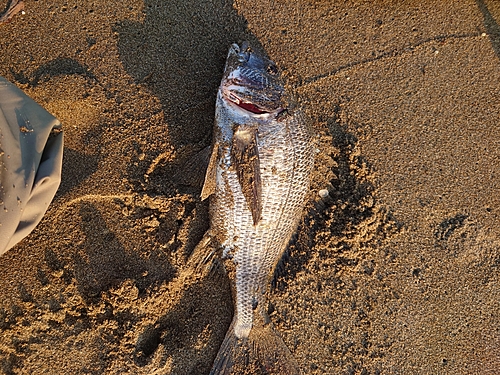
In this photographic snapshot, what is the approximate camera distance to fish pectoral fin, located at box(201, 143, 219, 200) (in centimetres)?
273

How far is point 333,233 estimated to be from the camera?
288 cm

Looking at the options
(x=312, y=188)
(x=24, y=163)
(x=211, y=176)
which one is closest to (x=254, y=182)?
(x=211, y=176)

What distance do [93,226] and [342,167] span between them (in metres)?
2.19

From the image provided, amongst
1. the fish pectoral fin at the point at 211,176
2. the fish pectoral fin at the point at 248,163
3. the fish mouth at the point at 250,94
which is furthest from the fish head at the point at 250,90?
the fish pectoral fin at the point at 211,176

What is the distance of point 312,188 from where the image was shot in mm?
2957

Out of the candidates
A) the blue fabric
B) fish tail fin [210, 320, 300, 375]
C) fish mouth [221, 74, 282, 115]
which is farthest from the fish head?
fish tail fin [210, 320, 300, 375]

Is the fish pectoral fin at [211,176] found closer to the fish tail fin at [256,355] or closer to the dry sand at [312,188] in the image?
the dry sand at [312,188]

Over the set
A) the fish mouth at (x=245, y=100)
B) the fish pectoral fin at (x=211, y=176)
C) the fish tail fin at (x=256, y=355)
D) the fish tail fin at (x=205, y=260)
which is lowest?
the fish tail fin at (x=256, y=355)

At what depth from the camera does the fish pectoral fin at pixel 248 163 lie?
2693 millimetres

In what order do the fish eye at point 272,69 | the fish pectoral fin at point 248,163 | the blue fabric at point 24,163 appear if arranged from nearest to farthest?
the blue fabric at point 24,163 → the fish pectoral fin at point 248,163 → the fish eye at point 272,69

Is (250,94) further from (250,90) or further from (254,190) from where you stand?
(254,190)

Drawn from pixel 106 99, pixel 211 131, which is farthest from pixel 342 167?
pixel 106 99

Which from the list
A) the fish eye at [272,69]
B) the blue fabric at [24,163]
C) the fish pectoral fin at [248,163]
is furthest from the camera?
the fish eye at [272,69]

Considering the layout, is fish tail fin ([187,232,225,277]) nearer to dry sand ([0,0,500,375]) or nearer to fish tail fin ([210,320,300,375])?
dry sand ([0,0,500,375])
